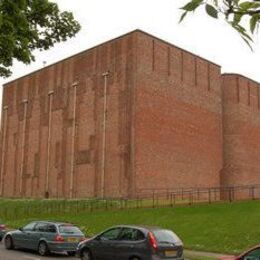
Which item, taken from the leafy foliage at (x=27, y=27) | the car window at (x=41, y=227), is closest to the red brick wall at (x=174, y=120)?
the car window at (x=41, y=227)

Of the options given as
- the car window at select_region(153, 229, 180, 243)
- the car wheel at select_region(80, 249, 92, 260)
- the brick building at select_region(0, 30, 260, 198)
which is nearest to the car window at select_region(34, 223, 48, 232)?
the car wheel at select_region(80, 249, 92, 260)

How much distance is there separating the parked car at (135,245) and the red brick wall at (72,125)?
1280 inches

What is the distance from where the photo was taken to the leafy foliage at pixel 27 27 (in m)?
11.4

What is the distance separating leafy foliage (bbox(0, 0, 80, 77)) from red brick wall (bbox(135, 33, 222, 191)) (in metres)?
38.0

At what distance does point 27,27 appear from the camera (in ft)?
40.1

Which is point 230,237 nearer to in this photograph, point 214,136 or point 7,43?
point 7,43

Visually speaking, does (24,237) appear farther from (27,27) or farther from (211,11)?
(211,11)

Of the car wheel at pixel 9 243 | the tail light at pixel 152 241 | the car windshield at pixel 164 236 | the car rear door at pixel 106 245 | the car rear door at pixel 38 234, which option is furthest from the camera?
the car wheel at pixel 9 243

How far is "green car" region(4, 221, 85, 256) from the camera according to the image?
2189cm

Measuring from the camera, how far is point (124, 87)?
53.9 meters

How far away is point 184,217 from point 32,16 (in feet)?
73.6

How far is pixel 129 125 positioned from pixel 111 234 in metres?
34.5

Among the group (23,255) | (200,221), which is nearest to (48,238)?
(23,255)

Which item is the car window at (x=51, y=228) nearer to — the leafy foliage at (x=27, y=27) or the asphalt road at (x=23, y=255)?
the asphalt road at (x=23, y=255)
